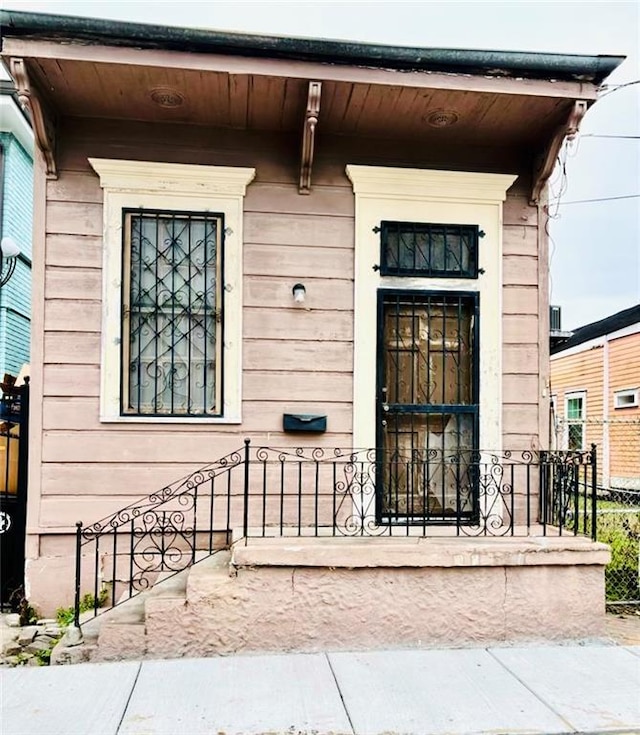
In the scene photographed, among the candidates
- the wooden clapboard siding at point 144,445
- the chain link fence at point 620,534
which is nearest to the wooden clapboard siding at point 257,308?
the wooden clapboard siding at point 144,445

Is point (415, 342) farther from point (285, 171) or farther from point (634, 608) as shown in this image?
point (634, 608)

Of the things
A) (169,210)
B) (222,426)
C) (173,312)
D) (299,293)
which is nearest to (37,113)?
(169,210)

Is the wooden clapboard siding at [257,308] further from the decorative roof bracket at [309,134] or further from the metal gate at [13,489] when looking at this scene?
the metal gate at [13,489]

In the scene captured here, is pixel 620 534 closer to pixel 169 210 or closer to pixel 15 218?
pixel 169 210

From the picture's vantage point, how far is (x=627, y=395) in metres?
13.6

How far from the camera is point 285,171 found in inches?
195

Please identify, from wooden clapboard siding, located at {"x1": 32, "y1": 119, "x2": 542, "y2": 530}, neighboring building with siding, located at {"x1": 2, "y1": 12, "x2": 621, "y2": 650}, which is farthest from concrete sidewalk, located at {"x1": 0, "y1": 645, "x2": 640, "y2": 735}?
wooden clapboard siding, located at {"x1": 32, "y1": 119, "x2": 542, "y2": 530}

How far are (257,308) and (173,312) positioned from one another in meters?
0.68

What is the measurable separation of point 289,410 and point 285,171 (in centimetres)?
197

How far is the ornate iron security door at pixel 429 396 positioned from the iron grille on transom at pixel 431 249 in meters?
0.21

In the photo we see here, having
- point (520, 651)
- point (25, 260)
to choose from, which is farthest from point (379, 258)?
point (25, 260)

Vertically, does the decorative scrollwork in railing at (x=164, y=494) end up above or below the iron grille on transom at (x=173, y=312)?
below

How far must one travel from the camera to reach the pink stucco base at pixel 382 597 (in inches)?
152

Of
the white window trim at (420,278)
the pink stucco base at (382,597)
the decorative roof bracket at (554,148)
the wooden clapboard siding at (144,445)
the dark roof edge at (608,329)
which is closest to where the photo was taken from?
the pink stucco base at (382,597)
